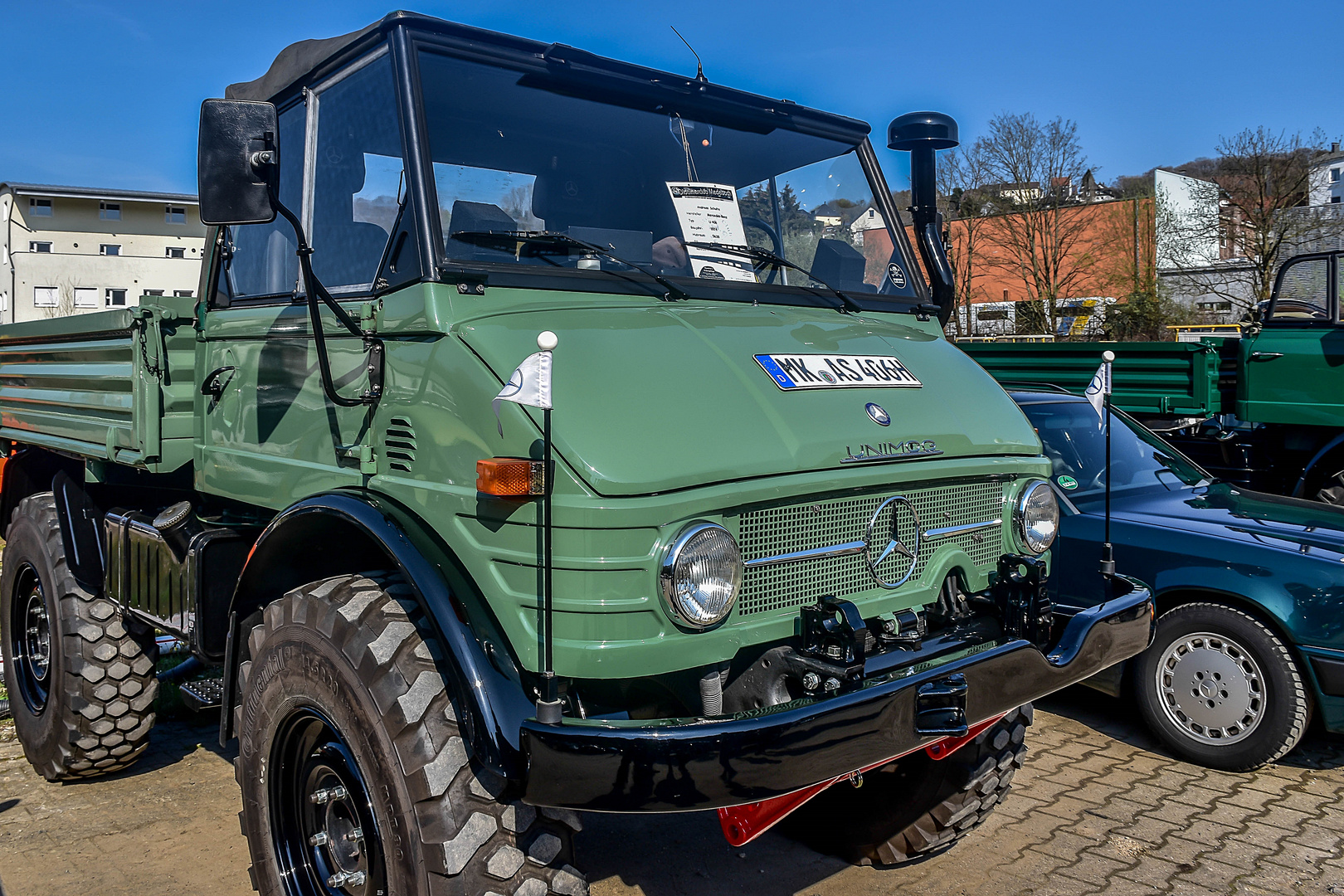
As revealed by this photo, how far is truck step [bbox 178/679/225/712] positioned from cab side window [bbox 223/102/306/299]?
1.41 m

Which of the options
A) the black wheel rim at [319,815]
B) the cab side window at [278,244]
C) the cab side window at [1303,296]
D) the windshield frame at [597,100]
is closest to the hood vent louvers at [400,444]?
the windshield frame at [597,100]

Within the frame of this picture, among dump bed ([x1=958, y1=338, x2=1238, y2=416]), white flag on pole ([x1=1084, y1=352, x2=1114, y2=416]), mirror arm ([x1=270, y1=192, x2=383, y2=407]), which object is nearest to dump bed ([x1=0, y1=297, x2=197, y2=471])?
mirror arm ([x1=270, y1=192, x2=383, y2=407])

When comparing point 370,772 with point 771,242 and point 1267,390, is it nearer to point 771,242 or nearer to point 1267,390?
point 771,242

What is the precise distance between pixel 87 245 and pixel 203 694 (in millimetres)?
50094

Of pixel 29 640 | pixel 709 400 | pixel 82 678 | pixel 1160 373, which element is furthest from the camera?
pixel 1160 373

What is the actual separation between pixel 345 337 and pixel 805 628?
1530 millimetres

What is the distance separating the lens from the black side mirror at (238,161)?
2.69 meters

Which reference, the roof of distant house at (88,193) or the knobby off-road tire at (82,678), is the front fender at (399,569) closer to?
the knobby off-road tire at (82,678)

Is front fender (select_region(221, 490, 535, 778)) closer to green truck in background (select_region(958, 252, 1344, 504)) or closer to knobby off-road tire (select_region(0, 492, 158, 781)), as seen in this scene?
knobby off-road tire (select_region(0, 492, 158, 781))

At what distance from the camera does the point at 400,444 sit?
2688 mm

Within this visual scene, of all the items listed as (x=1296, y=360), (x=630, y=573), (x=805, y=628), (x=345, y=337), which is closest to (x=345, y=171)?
(x=345, y=337)

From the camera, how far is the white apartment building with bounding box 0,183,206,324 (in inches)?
1646

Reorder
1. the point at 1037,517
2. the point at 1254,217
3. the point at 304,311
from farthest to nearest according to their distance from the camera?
the point at 1254,217 < the point at 1037,517 < the point at 304,311

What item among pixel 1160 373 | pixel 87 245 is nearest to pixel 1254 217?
pixel 1160 373
